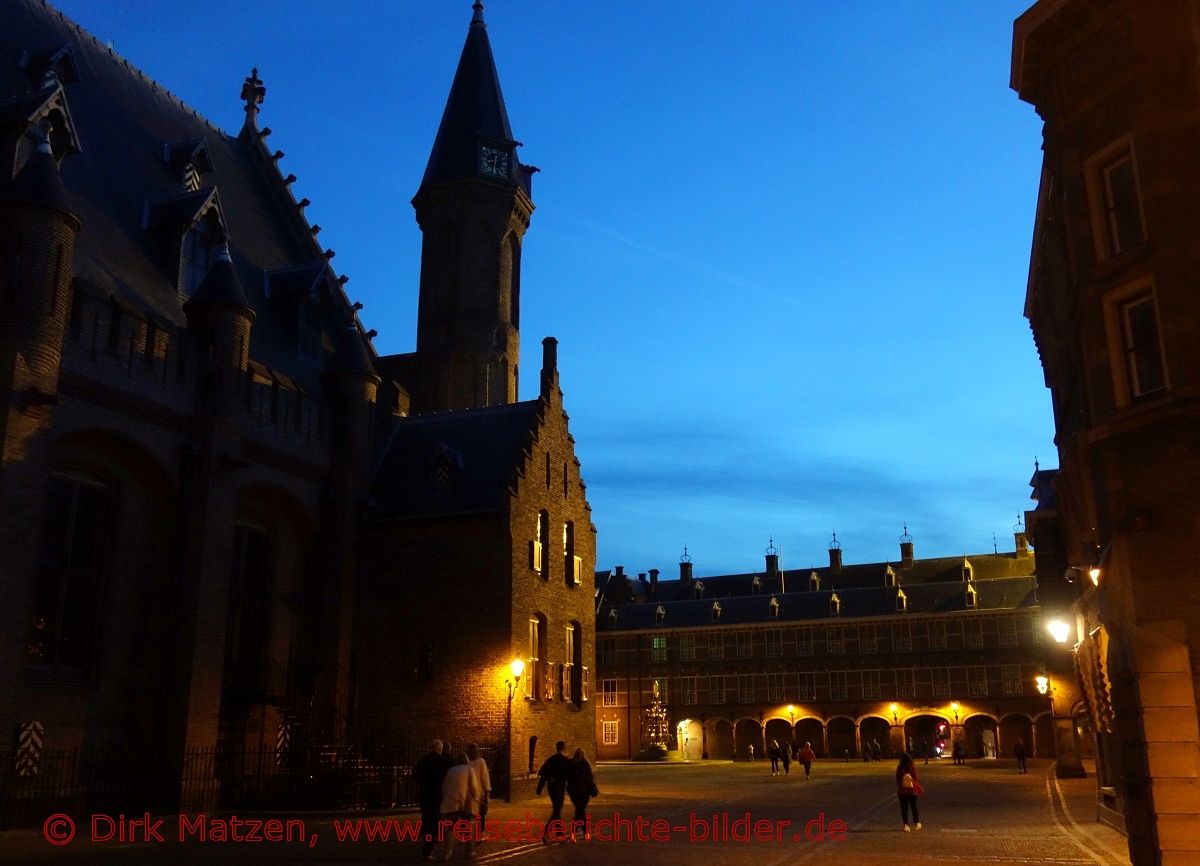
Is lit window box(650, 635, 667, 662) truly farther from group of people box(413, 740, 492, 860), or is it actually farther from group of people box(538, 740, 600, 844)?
group of people box(413, 740, 492, 860)

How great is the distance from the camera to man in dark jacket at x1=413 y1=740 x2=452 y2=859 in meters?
14.9

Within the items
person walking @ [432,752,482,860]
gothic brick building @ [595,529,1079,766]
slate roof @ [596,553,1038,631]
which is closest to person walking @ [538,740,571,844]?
person walking @ [432,752,482,860]

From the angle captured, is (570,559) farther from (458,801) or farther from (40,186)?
(458,801)

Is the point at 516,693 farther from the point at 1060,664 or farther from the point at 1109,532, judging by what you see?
the point at 1060,664

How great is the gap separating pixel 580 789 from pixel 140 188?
2032cm

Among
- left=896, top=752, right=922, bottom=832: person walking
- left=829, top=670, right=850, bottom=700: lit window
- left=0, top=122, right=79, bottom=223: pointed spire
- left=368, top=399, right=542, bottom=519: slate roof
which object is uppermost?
left=0, top=122, right=79, bottom=223: pointed spire

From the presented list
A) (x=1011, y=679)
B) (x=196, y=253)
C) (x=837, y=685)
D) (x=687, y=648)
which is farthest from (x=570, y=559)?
(x=687, y=648)

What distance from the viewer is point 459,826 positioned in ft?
46.9

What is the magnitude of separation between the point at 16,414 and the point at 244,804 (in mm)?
9875

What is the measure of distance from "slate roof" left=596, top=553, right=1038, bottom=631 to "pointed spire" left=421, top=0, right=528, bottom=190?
4410cm

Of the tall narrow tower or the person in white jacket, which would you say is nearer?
the person in white jacket

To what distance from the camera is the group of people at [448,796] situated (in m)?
14.1

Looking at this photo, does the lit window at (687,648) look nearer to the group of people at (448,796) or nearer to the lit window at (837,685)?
the lit window at (837,685)

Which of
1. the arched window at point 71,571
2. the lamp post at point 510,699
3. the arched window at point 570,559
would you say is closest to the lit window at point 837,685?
the arched window at point 570,559
